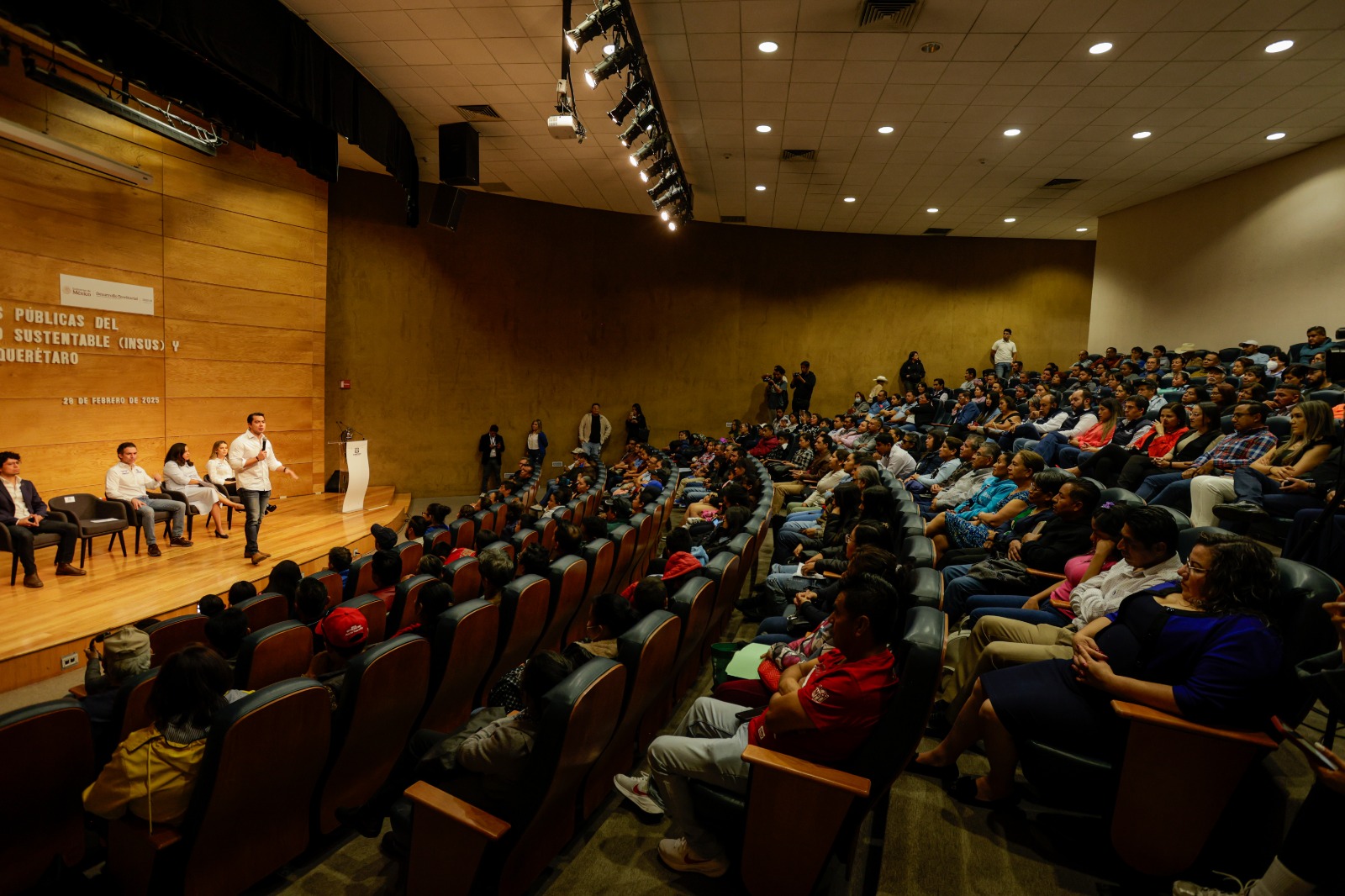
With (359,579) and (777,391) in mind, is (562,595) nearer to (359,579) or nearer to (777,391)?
(359,579)

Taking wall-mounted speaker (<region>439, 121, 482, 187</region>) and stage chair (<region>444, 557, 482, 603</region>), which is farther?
wall-mounted speaker (<region>439, 121, 482, 187</region>)

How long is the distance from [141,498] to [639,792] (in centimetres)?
550

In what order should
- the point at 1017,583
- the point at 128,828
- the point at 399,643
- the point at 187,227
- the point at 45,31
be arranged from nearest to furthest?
the point at 128,828, the point at 399,643, the point at 1017,583, the point at 45,31, the point at 187,227

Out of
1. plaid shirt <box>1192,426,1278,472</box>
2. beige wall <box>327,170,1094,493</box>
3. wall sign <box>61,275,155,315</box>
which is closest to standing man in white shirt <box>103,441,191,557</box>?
wall sign <box>61,275,155,315</box>

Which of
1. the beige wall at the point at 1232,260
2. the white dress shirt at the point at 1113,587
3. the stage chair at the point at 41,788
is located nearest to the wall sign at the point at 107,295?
the stage chair at the point at 41,788

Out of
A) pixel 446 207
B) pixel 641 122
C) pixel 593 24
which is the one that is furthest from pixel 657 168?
pixel 446 207

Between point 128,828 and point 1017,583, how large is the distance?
9.79 feet

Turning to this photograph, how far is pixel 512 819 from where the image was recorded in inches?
63.7

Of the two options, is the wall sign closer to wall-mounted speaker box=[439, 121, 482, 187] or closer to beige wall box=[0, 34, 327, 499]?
beige wall box=[0, 34, 327, 499]

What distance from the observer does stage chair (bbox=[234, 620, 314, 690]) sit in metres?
2.14

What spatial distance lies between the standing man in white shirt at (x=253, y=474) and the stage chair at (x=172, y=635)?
2569mm

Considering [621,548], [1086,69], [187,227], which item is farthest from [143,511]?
[1086,69]

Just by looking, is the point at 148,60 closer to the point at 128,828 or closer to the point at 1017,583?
the point at 128,828

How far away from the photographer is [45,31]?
3.71 meters
